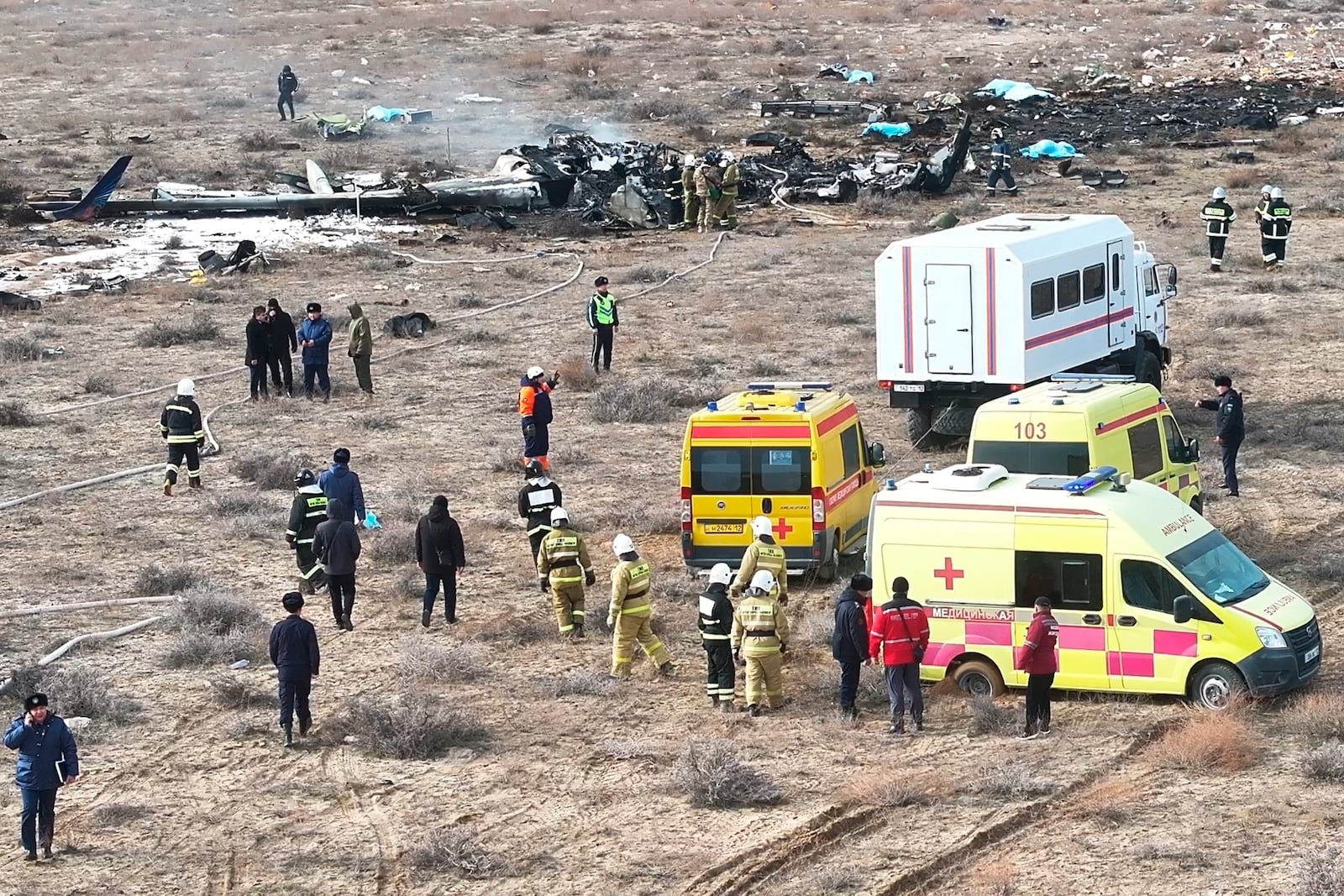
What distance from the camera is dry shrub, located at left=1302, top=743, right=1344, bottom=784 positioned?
1352 cm

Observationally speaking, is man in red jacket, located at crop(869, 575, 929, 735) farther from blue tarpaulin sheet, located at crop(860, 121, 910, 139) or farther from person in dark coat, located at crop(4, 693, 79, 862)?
blue tarpaulin sheet, located at crop(860, 121, 910, 139)

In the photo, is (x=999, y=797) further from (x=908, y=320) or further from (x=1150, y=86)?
(x=1150, y=86)

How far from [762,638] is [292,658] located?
3.67 metres

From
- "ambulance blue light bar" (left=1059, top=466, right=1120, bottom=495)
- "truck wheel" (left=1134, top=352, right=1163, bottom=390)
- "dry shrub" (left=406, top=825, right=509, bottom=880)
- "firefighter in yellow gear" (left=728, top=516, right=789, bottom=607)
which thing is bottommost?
"dry shrub" (left=406, top=825, right=509, bottom=880)

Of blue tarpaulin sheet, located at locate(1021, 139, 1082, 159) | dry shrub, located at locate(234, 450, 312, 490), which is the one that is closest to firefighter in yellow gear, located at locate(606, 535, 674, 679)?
dry shrub, located at locate(234, 450, 312, 490)

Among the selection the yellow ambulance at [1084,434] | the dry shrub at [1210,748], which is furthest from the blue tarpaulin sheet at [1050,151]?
the dry shrub at [1210,748]

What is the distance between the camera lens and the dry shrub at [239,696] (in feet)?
53.4

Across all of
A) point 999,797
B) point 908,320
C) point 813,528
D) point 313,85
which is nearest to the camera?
point 999,797

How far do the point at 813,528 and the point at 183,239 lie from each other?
26770 mm

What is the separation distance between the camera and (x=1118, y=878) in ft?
39.8

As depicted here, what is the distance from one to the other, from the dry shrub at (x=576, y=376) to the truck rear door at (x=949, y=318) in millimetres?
6984

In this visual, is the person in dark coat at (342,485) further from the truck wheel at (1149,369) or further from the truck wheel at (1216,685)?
the truck wheel at (1149,369)

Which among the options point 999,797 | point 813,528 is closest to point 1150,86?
point 813,528

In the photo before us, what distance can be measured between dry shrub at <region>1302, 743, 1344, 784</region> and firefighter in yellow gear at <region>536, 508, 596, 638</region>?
6708mm
